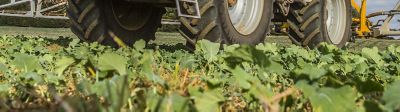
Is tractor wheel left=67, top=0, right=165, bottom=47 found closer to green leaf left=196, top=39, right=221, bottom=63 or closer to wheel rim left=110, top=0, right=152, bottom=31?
wheel rim left=110, top=0, right=152, bottom=31

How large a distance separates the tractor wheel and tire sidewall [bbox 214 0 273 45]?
1056mm

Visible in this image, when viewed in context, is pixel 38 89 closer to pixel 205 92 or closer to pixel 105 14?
pixel 205 92

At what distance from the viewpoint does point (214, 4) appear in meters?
4.98

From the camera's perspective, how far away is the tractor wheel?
5879 mm

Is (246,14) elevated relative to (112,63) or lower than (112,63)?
elevated

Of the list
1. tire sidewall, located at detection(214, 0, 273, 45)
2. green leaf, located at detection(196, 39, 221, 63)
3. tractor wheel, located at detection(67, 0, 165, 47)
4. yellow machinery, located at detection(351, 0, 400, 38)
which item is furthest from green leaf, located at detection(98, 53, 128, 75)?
yellow machinery, located at detection(351, 0, 400, 38)

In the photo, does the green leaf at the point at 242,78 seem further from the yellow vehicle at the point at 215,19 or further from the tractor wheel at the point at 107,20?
the tractor wheel at the point at 107,20

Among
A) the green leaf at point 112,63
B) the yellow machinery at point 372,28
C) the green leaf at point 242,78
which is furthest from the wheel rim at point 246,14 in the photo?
the yellow machinery at point 372,28

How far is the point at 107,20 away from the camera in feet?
19.8

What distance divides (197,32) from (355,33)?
10464mm

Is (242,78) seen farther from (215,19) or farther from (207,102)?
(215,19)

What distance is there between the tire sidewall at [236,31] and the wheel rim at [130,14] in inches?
55.0

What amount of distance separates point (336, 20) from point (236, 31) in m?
2.86

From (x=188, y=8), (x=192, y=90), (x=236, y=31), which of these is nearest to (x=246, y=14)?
(x=236, y=31)
